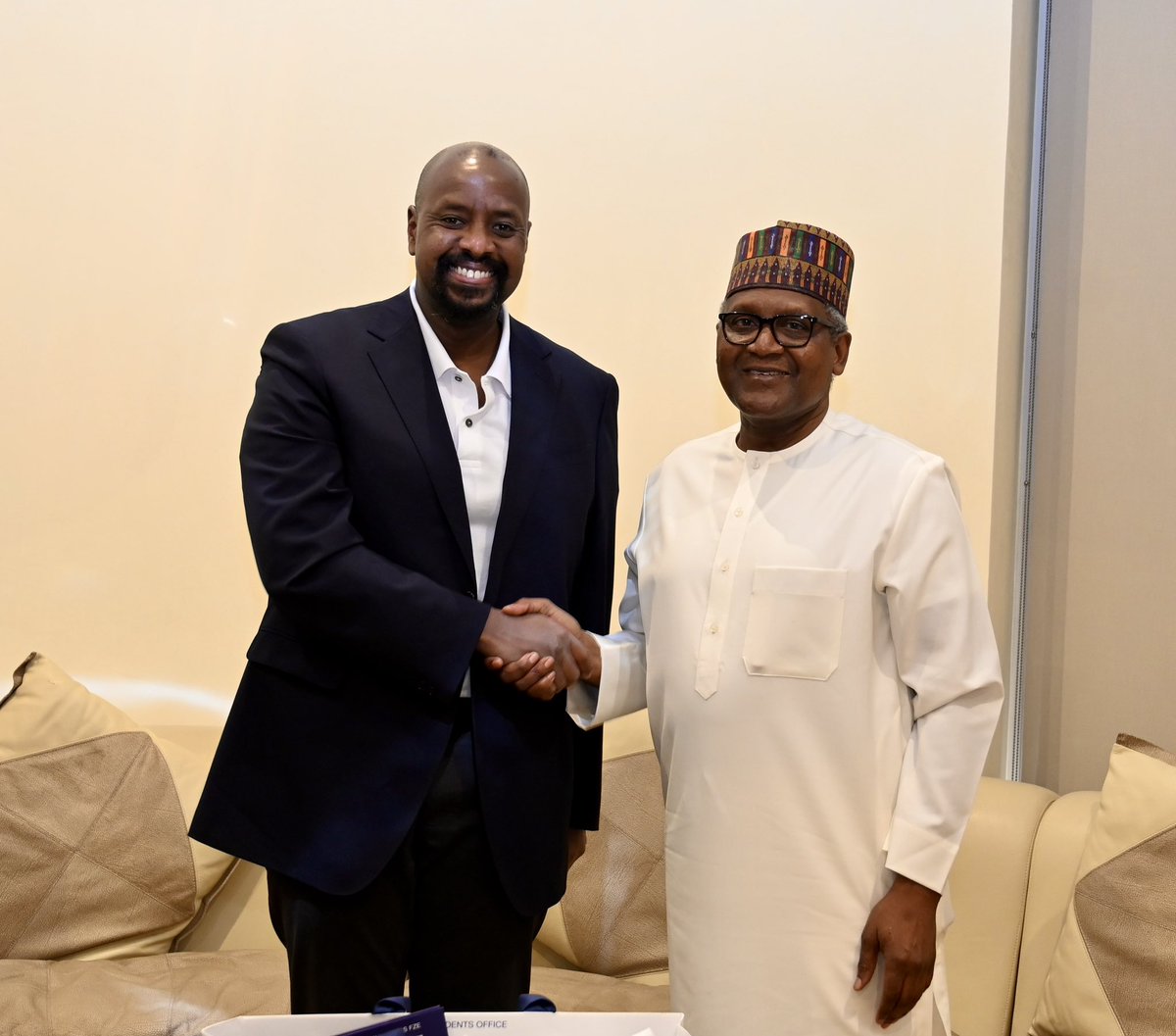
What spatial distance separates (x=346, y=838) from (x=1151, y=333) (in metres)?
2.09

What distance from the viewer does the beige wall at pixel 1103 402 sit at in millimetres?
2746

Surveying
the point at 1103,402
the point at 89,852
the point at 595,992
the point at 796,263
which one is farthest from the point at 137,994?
the point at 1103,402

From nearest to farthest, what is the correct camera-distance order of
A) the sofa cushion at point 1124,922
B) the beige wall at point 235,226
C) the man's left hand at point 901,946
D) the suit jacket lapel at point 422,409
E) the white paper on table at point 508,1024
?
the white paper on table at point 508,1024 → the man's left hand at point 901,946 → the suit jacket lapel at point 422,409 → the sofa cushion at point 1124,922 → the beige wall at point 235,226

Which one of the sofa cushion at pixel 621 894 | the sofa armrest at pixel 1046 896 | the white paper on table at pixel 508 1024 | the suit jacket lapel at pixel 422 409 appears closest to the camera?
the white paper on table at pixel 508 1024

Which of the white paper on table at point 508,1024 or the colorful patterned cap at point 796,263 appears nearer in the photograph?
the white paper on table at point 508,1024

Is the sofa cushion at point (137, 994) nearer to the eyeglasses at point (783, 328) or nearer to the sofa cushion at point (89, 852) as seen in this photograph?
the sofa cushion at point (89, 852)

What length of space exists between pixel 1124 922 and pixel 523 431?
1.40 metres

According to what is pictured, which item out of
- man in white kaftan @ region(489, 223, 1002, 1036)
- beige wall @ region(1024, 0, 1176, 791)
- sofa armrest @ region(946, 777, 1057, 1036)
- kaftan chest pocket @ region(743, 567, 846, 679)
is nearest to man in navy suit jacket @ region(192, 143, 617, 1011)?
man in white kaftan @ region(489, 223, 1002, 1036)

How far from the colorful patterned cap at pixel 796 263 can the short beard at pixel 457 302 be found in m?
0.36

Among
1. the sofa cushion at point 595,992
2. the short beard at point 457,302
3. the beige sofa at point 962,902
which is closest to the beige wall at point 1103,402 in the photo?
the beige sofa at point 962,902

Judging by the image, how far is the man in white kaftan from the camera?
1.69 meters

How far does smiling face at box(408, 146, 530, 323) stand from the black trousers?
62 cm

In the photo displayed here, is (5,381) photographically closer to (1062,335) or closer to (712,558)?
(712,558)

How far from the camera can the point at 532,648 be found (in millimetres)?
1751
